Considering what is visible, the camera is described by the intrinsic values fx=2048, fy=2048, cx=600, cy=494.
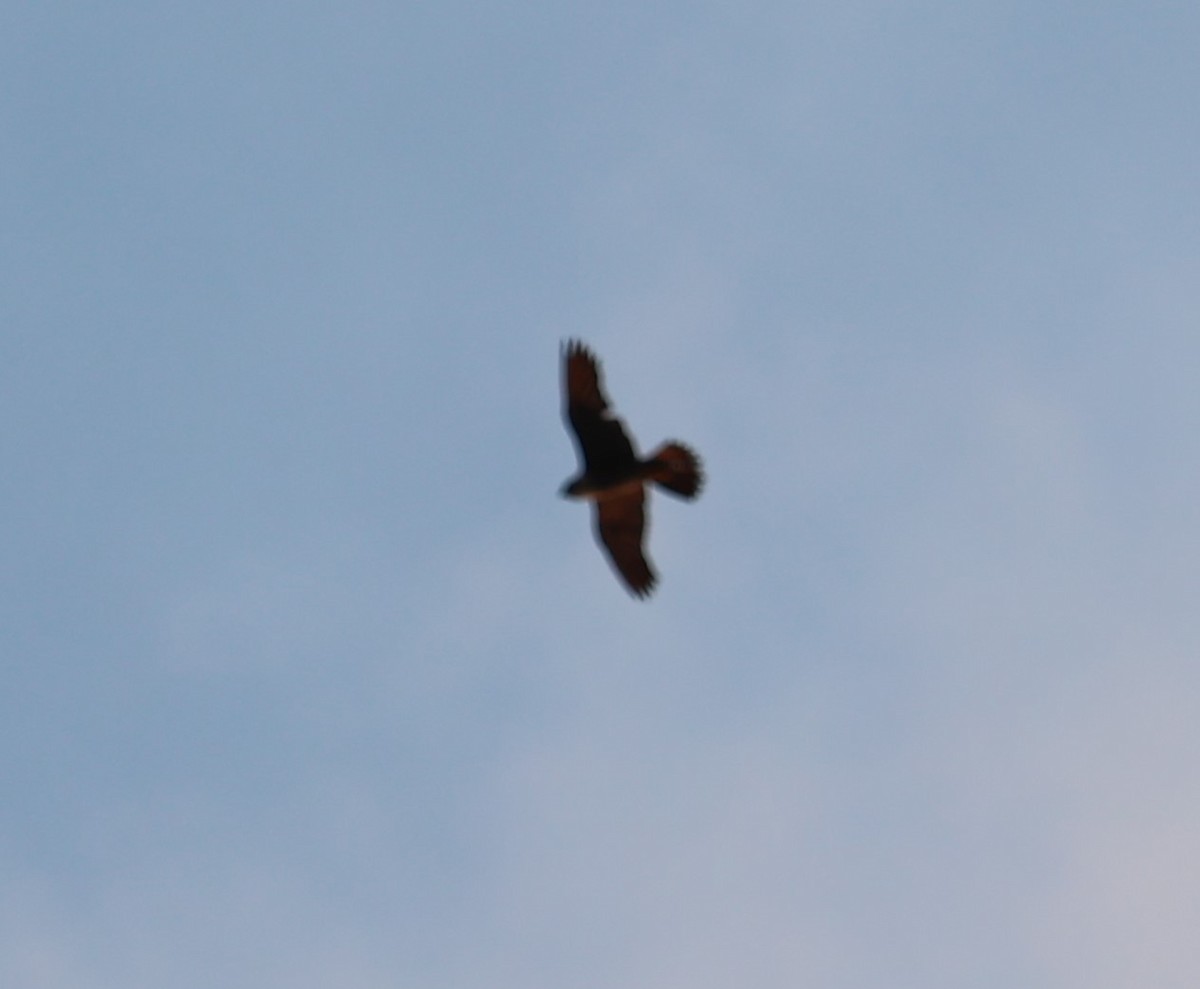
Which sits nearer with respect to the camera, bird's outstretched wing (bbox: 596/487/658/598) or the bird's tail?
the bird's tail

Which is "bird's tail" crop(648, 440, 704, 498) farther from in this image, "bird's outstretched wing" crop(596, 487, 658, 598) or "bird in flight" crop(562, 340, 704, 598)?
"bird's outstretched wing" crop(596, 487, 658, 598)

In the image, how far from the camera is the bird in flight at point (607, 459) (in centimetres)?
3055

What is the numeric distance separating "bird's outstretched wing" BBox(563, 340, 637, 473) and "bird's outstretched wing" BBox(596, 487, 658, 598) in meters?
1.09

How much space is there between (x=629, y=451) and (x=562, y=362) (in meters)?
1.73

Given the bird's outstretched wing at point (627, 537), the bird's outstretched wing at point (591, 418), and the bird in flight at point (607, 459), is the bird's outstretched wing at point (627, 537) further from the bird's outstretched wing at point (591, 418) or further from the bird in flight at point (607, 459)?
the bird's outstretched wing at point (591, 418)

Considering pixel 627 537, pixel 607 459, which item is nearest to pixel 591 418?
pixel 607 459

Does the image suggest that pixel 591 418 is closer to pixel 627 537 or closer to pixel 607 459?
pixel 607 459

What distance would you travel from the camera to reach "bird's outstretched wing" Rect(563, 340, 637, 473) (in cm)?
3078

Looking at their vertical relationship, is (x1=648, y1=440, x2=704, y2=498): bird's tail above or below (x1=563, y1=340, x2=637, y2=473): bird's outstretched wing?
below

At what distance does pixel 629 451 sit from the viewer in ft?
101

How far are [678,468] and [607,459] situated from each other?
113 centimetres

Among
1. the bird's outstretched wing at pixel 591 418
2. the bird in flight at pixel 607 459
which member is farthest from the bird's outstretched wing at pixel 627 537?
the bird's outstretched wing at pixel 591 418

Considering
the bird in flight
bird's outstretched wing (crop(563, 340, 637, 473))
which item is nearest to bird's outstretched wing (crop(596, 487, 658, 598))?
the bird in flight

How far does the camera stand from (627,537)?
3206cm
